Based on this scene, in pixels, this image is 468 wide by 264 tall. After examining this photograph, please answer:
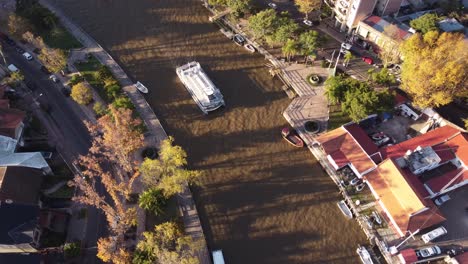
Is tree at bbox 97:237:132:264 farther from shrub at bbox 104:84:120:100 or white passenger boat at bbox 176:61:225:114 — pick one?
white passenger boat at bbox 176:61:225:114

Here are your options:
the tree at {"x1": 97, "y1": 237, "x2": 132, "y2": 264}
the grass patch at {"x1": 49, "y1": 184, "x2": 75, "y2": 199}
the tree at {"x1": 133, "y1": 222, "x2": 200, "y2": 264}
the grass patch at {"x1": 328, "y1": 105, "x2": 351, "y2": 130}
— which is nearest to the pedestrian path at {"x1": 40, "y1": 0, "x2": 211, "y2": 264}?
the tree at {"x1": 133, "y1": 222, "x2": 200, "y2": 264}

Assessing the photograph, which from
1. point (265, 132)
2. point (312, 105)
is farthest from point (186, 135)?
point (312, 105)

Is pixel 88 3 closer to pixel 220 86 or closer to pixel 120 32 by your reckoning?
pixel 120 32

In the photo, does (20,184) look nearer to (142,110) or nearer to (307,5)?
(142,110)

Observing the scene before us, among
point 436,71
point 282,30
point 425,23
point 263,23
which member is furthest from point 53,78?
point 425,23

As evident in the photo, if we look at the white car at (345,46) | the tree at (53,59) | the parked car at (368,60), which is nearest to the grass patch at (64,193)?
the tree at (53,59)

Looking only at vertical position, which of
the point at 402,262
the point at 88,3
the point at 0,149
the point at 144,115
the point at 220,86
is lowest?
the point at 0,149

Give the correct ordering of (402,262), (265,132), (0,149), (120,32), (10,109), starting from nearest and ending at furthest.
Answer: (402,262) < (0,149) < (10,109) < (265,132) < (120,32)

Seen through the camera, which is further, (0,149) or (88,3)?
(88,3)
